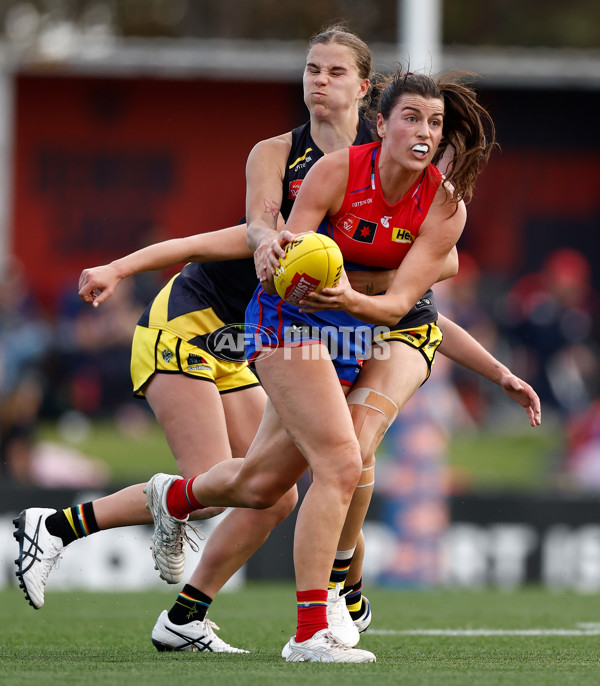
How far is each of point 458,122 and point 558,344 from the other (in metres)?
8.21

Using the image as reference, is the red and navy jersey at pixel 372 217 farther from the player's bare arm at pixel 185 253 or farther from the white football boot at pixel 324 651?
the white football boot at pixel 324 651

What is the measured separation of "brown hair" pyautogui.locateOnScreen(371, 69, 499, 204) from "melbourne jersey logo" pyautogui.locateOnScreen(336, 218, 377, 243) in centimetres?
35

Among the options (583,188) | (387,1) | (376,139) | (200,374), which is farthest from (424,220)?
(387,1)

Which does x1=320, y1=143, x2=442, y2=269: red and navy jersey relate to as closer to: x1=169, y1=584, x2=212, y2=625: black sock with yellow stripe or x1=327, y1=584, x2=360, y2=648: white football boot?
x1=327, y1=584, x2=360, y2=648: white football boot

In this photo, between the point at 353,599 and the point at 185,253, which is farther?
the point at 353,599

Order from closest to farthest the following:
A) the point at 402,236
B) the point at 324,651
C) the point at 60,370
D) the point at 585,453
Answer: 1. the point at 324,651
2. the point at 402,236
3. the point at 585,453
4. the point at 60,370

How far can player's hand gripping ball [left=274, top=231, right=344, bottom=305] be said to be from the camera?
14.5 feet

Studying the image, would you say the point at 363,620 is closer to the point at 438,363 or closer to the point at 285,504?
the point at 285,504

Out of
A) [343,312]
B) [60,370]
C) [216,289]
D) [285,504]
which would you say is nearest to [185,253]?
[216,289]

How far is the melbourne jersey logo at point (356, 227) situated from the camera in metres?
4.77

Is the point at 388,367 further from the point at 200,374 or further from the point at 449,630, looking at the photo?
the point at 449,630

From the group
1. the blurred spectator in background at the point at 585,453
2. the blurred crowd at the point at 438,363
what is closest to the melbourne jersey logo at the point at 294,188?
the blurred crowd at the point at 438,363

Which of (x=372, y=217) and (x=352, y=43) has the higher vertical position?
(x=352, y=43)

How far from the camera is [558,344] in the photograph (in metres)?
12.9
